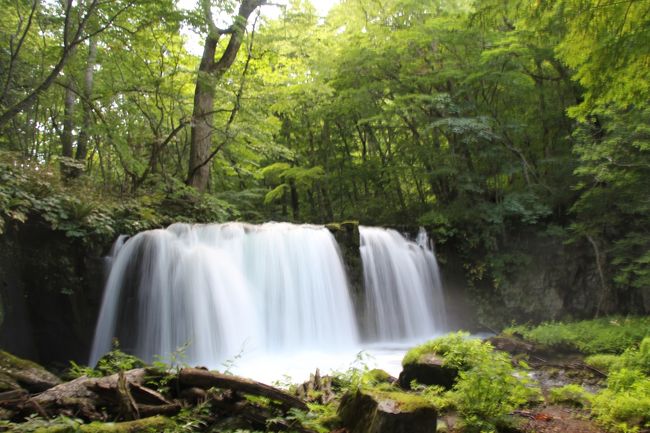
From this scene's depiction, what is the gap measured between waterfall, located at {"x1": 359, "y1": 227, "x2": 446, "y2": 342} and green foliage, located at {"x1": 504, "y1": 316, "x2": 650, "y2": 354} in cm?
231

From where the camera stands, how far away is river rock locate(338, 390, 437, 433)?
270 centimetres

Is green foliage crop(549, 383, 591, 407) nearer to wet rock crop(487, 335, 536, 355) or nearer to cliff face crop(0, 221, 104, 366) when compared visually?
wet rock crop(487, 335, 536, 355)

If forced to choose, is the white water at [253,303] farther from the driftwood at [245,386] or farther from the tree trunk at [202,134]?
the driftwood at [245,386]

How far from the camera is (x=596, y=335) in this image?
344 inches

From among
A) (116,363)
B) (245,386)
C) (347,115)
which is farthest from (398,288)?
(245,386)

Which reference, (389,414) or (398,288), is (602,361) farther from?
(389,414)

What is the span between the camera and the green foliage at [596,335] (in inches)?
322

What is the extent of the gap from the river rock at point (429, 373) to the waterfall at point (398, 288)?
5.19 m

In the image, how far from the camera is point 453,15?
39.7 feet

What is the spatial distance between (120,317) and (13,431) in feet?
19.7

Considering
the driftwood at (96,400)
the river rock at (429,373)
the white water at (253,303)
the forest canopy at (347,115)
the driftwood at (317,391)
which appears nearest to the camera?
the driftwood at (96,400)

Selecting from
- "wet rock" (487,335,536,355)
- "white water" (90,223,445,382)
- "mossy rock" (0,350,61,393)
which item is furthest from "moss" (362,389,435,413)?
"wet rock" (487,335,536,355)

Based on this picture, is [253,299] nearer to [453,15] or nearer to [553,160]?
[553,160]

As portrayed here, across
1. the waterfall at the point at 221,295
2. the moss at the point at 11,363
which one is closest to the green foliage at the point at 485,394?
the moss at the point at 11,363
